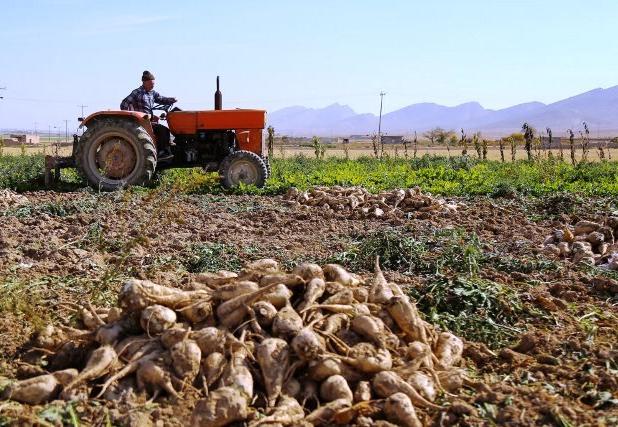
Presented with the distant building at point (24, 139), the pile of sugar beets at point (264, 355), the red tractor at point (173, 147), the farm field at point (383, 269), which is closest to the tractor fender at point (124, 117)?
the red tractor at point (173, 147)

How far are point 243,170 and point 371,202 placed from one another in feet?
9.19

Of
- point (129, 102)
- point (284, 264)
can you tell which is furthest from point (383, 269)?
point (129, 102)

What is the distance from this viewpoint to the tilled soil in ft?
11.1

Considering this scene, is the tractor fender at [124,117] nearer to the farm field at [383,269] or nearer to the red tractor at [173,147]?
the red tractor at [173,147]

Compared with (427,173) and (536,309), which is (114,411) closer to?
(536,309)

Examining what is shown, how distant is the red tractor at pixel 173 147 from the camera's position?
1165 cm

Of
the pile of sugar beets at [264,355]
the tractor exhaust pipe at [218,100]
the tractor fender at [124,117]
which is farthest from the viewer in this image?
the tractor exhaust pipe at [218,100]

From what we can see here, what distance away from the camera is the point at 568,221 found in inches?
364

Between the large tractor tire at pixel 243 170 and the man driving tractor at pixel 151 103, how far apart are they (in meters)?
1.11

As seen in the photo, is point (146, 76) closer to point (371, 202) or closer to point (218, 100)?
point (218, 100)

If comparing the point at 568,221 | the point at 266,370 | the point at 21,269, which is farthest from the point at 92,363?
the point at 568,221

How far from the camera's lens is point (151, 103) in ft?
39.6

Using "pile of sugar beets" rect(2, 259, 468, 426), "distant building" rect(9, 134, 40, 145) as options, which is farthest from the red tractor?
"distant building" rect(9, 134, 40, 145)

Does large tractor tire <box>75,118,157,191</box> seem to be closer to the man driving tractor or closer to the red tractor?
the red tractor
